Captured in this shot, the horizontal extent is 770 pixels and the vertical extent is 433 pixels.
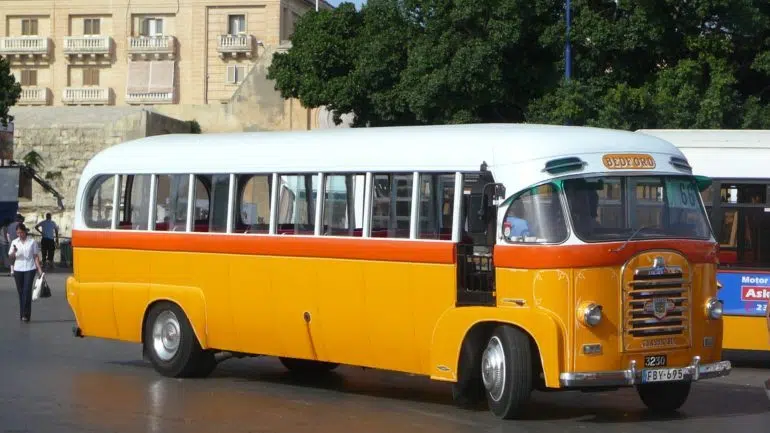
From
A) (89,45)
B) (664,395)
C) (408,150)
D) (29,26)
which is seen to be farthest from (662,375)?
(29,26)

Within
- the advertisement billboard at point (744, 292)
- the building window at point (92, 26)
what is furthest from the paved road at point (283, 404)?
the building window at point (92, 26)

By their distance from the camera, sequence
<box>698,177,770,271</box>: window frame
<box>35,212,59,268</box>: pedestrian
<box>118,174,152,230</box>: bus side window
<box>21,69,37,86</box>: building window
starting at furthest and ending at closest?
<box>21,69,37,86</box>: building window → <box>35,212,59,268</box>: pedestrian → <box>698,177,770,271</box>: window frame → <box>118,174,152,230</box>: bus side window

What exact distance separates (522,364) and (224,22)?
6266 cm

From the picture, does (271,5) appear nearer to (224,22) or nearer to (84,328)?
(224,22)

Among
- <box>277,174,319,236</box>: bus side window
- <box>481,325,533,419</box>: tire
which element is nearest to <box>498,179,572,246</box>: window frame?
<box>481,325,533,419</box>: tire

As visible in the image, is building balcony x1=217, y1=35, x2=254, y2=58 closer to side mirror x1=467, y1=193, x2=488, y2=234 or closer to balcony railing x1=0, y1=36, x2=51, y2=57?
balcony railing x1=0, y1=36, x2=51, y2=57

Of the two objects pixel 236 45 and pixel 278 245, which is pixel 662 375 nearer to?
pixel 278 245

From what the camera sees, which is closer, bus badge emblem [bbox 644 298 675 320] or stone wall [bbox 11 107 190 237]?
bus badge emblem [bbox 644 298 675 320]

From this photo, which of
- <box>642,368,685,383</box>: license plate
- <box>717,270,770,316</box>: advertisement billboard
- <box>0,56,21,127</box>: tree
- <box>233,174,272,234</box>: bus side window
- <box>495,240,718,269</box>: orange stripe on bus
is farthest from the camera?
<box>0,56,21,127</box>: tree

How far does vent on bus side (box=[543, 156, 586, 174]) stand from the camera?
38.0ft

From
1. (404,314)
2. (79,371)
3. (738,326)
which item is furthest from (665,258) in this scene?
(79,371)

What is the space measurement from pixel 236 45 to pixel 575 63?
39431 millimetres

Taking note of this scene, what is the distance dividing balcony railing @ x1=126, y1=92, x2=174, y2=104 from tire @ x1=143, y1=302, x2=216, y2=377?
58.8 metres

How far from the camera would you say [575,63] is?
111 feet
